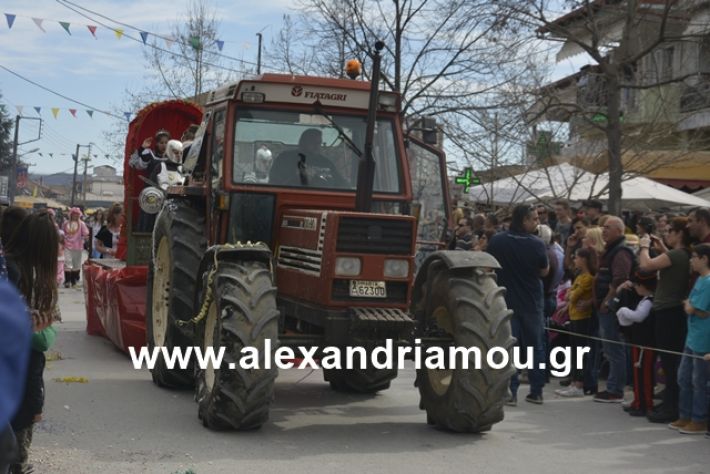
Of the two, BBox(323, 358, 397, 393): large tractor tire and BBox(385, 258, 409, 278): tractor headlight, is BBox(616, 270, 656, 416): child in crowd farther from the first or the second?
BBox(385, 258, 409, 278): tractor headlight

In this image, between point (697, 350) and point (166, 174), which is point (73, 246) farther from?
point (697, 350)

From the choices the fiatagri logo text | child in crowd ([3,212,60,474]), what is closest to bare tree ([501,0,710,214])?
the fiatagri logo text

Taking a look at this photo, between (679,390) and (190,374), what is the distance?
178 inches

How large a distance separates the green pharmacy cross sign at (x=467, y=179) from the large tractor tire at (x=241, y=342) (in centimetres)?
1467

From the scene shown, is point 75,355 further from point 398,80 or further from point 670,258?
point 398,80

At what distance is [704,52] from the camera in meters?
19.5

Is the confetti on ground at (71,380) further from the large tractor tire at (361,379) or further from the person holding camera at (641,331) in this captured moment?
the person holding camera at (641,331)

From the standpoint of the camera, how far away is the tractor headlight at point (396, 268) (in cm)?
904

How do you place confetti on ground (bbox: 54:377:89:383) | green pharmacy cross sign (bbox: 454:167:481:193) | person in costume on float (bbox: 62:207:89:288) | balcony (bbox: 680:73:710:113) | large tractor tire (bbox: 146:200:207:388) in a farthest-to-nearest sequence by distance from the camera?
person in costume on float (bbox: 62:207:89:288), green pharmacy cross sign (bbox: 454:167:481:193), balcony (bbox: 680:73:710:113), confetti on ground (bbox: 54:377:89:383), large tractor tire (bbox: 146:200:207:388)

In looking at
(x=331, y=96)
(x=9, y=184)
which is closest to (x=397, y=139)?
(x=331, y=96)

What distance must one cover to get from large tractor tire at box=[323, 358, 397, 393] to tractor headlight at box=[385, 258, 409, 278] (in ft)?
6.32

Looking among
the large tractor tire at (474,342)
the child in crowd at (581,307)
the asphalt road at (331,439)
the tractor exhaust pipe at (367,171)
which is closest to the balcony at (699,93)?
the child in crowd at (581,307)

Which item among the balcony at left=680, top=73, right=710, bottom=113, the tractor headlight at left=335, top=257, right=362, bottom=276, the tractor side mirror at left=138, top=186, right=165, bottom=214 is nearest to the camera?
the tractor headlight at left=335, top=257, right=362, bottom=276

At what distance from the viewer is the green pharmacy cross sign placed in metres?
23.0
